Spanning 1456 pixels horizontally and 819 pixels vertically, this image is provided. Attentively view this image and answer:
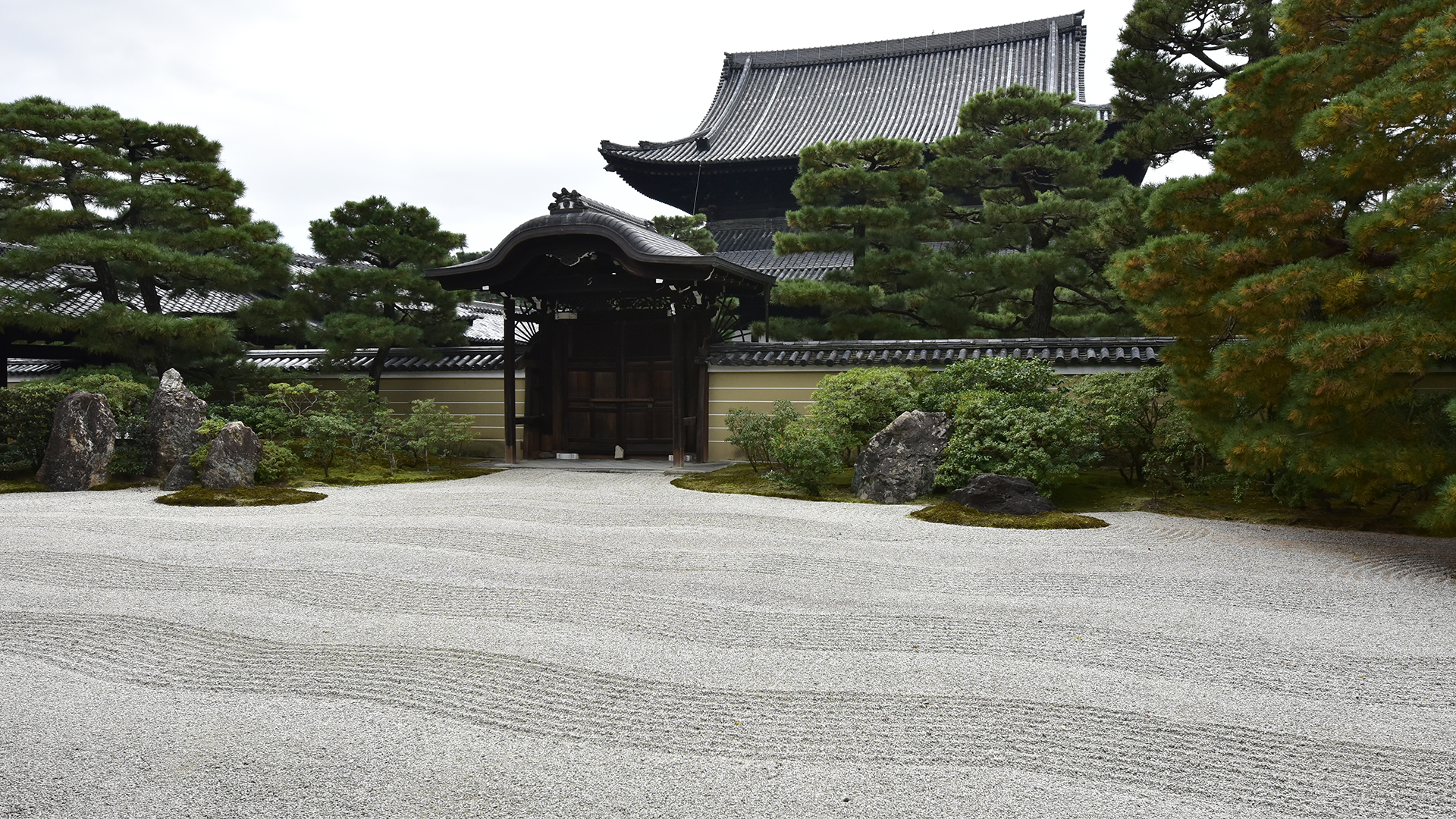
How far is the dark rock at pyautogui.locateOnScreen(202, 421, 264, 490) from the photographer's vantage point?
32.4 feet

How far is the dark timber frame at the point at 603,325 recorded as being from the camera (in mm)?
12383

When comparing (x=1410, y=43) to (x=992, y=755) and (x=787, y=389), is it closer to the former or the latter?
(x=992, y=755)

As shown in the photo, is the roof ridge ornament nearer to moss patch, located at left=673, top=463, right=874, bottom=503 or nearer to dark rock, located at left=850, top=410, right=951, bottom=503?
moss patch, located at left=673, top=463, right=874, bottom=503

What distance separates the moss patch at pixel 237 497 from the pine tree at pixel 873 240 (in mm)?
7341

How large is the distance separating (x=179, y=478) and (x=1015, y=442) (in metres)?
9.12

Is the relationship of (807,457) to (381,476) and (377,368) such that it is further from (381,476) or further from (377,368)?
(377,368)

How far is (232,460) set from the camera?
394 inches

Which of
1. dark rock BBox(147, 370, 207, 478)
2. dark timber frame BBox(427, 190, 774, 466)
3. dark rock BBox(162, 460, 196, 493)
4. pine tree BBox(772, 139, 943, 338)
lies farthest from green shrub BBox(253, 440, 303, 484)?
pine tree BBox(772, 139, 943, 338)

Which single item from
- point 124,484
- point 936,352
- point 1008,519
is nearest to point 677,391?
point 936,352

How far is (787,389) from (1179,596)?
26.2 feet

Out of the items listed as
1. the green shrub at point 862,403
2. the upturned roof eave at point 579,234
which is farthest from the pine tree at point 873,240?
the green shrub at point 862,403

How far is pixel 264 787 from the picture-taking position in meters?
2.88

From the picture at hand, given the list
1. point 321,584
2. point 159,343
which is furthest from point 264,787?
point 159,343

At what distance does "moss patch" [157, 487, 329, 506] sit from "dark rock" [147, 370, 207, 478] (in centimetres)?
140
